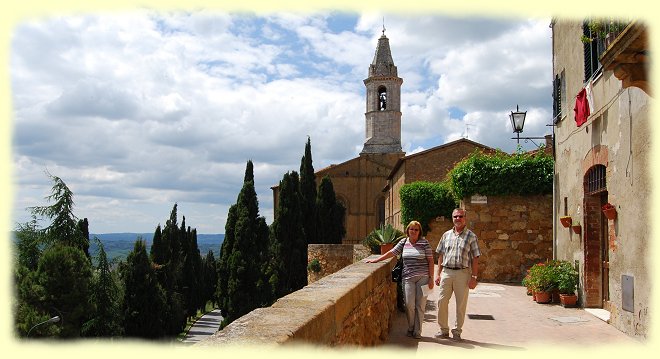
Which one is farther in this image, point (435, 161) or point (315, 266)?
point (435, 161)

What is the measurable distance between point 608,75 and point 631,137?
147 cm

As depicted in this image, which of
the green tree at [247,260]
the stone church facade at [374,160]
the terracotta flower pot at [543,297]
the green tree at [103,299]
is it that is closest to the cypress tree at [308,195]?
the green tree at [247,260]

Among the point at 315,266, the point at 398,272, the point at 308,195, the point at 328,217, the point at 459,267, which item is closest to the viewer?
the point at 459,267

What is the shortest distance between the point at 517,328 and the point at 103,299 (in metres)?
20.5

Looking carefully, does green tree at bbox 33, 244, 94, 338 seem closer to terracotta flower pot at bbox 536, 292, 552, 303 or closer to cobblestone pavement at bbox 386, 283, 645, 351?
cobblestone pavement at bbox 386, 283, 645, 351

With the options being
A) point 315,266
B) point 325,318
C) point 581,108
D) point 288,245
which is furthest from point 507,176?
point 288,245

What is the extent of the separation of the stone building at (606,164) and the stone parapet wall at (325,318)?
3.19 meters

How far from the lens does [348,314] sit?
214 inches

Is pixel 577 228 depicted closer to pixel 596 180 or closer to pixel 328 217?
pixel 596 180

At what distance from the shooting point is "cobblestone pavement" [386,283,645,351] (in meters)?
7.87

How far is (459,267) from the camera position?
806 cm

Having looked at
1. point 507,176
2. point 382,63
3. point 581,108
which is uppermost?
point 382,63

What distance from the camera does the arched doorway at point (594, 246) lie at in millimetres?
10406

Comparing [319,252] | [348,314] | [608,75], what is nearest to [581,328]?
[608,75]
